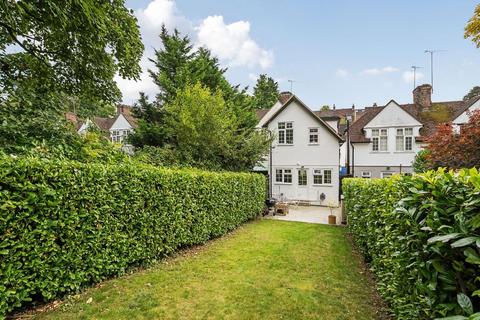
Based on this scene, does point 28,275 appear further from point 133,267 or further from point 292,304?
point 292,304

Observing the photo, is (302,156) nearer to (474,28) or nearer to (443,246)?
(474,28)

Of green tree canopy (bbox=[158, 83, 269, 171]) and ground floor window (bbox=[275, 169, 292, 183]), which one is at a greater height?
green tree canopy (bbox=[158, 83, 269, 171])

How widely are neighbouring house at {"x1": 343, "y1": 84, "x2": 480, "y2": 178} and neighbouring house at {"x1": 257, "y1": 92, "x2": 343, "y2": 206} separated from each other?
370cm

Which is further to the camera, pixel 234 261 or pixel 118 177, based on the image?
pixel 234 261

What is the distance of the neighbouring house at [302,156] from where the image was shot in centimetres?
1827

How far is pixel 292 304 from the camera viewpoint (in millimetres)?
3873

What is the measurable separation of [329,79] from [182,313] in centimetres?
1576

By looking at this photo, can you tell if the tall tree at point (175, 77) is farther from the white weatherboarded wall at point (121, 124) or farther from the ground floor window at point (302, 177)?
the white weatherboarded wall at point (121, 124)

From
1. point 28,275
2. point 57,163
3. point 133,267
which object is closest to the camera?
point 28,275

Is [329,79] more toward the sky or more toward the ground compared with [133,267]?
more toward the sky

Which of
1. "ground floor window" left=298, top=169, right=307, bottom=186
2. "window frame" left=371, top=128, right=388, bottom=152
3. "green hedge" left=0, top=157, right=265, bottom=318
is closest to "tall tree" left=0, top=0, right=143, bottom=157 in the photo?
"green hedge" left=0, top=157, right=265, bottom=318

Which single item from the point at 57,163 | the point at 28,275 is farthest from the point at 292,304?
the point at 57,163

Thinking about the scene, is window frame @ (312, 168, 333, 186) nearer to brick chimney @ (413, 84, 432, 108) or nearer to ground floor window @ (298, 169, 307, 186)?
ground floor window @ (298, 169, 307, 186)

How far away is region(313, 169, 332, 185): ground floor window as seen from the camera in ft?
60.2
